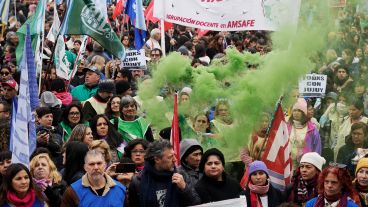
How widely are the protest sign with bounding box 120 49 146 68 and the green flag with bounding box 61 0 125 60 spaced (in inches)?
63.3

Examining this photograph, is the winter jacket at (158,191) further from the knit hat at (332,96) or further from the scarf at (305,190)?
the knit hat at (332,96)

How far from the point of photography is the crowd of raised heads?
8.42 meters

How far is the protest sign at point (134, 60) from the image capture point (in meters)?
15.6

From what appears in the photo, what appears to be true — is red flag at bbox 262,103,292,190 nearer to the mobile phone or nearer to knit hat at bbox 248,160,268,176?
knit hat at bbox 248,160,268,176

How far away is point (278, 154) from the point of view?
9359 mm

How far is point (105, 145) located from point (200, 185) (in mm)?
1408

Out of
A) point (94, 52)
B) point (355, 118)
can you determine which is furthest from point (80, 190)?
point (94, 52)

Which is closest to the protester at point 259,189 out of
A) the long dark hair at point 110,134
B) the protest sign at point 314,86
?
the long dark hair at point 110,134

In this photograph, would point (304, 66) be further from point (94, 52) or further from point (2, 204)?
point (94, 52)

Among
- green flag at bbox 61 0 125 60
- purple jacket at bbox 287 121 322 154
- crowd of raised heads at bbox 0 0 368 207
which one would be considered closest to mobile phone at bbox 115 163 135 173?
crowd of raised heads at bbox 0 0 368 207

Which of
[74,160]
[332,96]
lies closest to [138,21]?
[332,96]

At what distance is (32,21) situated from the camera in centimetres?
1509

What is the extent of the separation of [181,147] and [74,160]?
0.96m

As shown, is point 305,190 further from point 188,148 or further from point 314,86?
point 314,86
